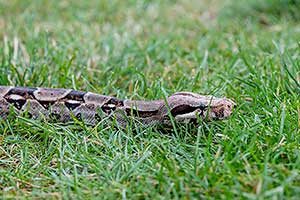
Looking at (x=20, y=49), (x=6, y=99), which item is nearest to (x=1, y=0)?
(x=20, y=49)

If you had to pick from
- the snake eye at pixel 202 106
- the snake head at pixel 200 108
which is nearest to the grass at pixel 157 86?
the snake head at pixel 200 108

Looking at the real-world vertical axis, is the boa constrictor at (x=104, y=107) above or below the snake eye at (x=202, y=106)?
below

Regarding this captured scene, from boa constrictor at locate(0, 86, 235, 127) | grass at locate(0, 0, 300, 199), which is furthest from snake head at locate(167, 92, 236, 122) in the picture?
grass at locate(0, 0, 300, 199)

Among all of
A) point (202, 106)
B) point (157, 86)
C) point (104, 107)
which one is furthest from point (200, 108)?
point (104, 107)

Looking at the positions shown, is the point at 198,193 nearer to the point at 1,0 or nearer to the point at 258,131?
the point at 258,131

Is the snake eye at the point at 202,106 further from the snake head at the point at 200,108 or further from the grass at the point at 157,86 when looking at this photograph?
the grass at the point at 157,86

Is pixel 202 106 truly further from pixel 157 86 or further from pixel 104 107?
pixel 104 107

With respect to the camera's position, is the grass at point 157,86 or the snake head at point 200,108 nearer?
the grass at point 157,86
